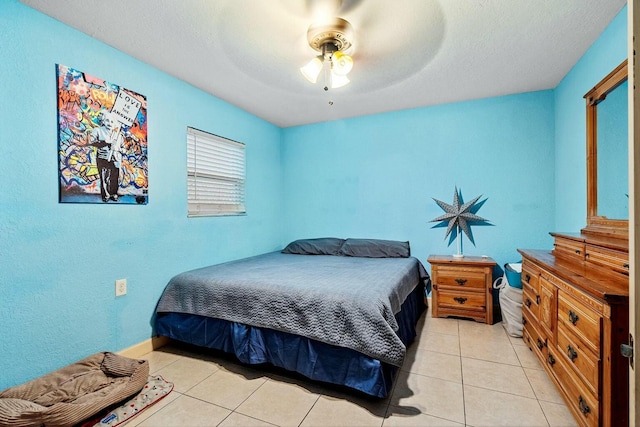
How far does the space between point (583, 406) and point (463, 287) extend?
5.12 ft

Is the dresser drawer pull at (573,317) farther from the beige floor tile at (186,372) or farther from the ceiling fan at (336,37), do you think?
the beige floor tile at (186,372)

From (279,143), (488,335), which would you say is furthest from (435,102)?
(488,335)

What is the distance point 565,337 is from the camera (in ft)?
5.08

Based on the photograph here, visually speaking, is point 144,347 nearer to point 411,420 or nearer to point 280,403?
point 280,403

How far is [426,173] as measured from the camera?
337 cm

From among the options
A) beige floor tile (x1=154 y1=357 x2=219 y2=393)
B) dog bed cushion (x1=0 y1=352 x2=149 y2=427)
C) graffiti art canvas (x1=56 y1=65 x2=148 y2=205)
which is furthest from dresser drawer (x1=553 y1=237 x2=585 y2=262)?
graffiti art canvas (x1=56 y1=65 x2=148 y2=205)

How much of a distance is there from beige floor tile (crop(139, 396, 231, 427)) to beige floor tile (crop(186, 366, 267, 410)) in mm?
49

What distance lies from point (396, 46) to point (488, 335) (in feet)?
8.29

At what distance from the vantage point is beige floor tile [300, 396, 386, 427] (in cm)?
151

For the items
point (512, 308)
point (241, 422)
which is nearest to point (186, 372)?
point (241, 422)

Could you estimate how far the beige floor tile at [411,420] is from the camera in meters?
1.49

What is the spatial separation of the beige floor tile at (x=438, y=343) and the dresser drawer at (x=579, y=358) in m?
0.80

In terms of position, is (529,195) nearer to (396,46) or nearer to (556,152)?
(556,152)

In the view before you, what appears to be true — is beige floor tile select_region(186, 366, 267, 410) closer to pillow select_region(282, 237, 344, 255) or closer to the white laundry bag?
pillow select_region(282, 237, 344, 255)
